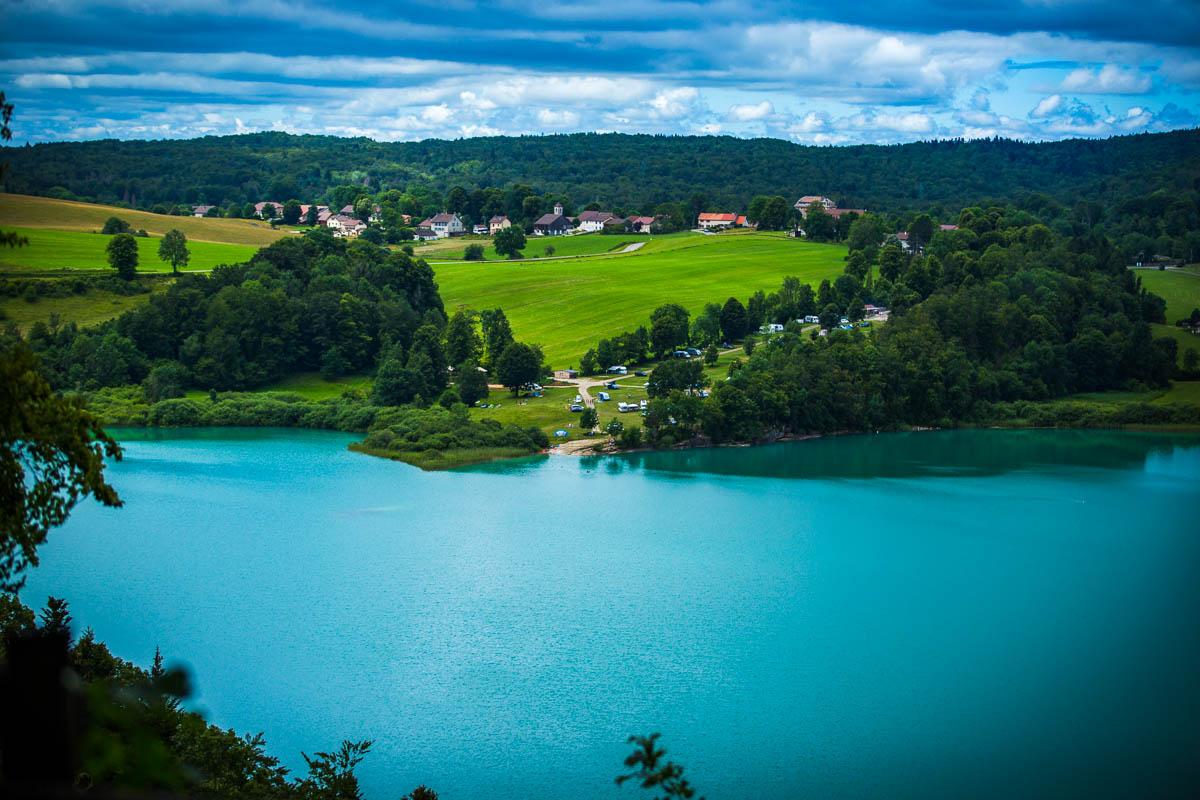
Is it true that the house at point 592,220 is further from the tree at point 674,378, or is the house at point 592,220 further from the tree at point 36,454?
the tree at point 36,454

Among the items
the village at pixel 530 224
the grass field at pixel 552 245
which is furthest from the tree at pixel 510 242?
the village at pixel 530 224

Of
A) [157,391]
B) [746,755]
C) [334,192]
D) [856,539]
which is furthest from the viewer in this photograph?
[334,192]

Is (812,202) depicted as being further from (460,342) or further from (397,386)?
(397,386)

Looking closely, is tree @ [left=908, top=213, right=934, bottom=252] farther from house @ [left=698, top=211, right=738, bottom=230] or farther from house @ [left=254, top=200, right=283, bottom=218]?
house @ [left=254, top=200, right=283, bottom=218]

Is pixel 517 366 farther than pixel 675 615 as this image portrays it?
Yes

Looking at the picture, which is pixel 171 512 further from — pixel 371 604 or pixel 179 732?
pixel 179 732

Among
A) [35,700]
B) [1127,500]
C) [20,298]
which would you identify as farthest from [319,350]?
[35,700]

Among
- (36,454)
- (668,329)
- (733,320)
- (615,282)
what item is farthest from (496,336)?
(36,454)
